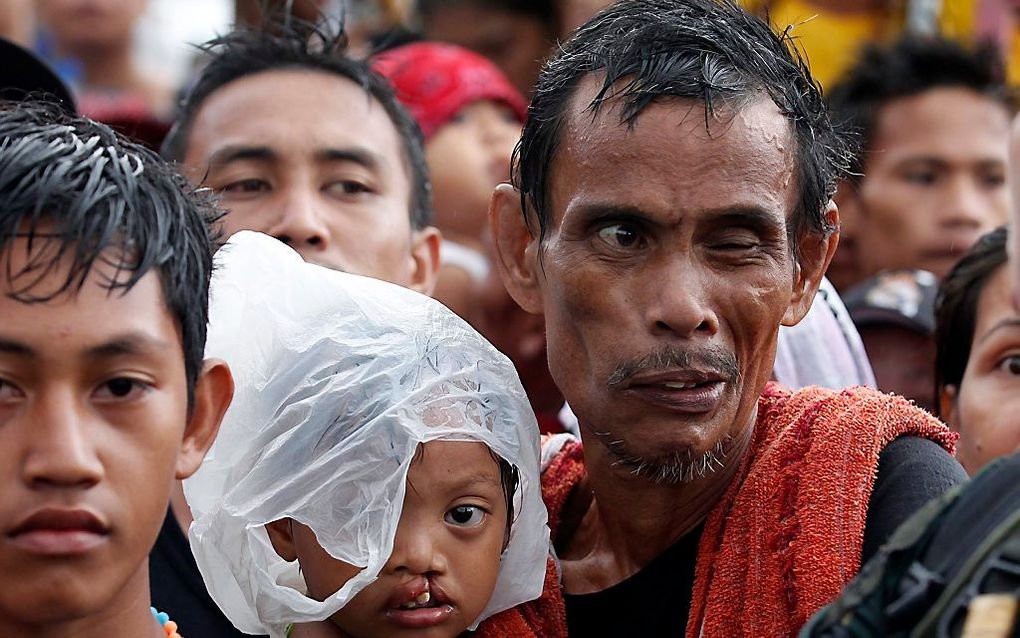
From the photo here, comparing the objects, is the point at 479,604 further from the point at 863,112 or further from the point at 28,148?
the point at 863,112

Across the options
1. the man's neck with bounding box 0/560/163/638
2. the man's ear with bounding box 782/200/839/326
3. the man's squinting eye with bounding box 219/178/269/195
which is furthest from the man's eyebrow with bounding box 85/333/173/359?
the man's squinting eye with bounding box 219/178/269/195

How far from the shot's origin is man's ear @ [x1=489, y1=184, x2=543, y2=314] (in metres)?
2.77

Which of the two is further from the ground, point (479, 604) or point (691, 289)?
point (691, 289)

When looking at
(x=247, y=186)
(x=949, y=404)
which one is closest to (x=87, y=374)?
(x=247, y=186)

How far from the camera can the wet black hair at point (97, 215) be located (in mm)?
2051

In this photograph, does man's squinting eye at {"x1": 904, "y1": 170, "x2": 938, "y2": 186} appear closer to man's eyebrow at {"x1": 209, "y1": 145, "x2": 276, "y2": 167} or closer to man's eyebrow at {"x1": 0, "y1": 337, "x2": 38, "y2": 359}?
man's eyebrow at {"x1": 209, "y1": 145, "x2": 276, "y2": 167}

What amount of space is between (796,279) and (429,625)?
0.84 m

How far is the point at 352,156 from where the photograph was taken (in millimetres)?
3520

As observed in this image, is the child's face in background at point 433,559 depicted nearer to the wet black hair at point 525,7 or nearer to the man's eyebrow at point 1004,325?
the man's eyebrow at point 1004,325

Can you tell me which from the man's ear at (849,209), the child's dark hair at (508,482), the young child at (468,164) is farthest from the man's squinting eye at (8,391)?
the man's ear at (849,209)

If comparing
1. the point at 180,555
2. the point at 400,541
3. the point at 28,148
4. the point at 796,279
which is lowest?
the point at 180,555

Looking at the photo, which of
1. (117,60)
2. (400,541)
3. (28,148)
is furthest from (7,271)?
(117,60)

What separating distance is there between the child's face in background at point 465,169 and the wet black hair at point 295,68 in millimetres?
955

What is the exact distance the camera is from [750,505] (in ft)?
8.02
